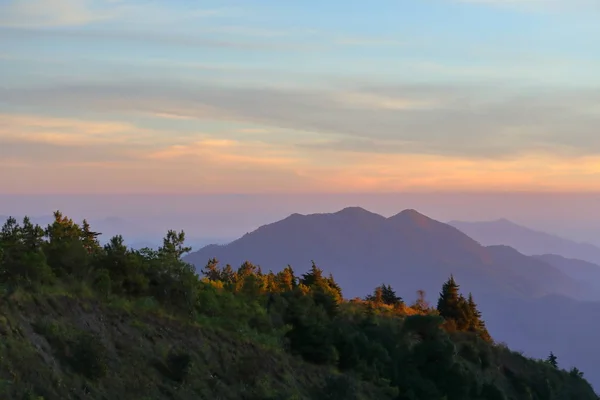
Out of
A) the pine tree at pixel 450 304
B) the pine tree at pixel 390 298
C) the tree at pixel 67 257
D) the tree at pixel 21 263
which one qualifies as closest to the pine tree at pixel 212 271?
the pine tree at pixel 390 298

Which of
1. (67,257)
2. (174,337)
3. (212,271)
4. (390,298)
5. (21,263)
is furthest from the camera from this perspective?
(390,298)

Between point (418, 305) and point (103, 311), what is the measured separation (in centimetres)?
5094

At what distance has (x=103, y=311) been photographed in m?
19.4

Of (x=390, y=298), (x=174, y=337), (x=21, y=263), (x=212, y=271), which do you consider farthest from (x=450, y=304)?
(x=21, y=263)

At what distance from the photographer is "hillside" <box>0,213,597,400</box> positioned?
15695 millimetres

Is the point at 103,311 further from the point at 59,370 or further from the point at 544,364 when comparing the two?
the point at 544,364

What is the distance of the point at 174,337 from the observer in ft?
67.5

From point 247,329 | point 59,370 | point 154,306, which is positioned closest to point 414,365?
point 247,329

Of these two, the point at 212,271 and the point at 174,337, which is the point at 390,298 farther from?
the point at 174,337

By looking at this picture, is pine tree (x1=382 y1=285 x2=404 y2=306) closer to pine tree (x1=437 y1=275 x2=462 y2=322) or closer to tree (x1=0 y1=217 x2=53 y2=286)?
pine tree (x1=437 y1=275 x2=462 y2=322)

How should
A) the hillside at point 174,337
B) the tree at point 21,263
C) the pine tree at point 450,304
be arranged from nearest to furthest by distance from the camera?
1. the hillside at point 174,337
2. the tree at point 21,263
3. the pine tree at point 450,304

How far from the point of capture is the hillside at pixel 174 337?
1570cm

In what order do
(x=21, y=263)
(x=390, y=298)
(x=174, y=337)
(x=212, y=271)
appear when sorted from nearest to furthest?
(x=21, y=263) → (x=174, y=337) → (x=212, y=271) → (x=390, y=298)

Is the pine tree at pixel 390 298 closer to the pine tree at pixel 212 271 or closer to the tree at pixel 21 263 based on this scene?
the pine tree at pixel 212 271
